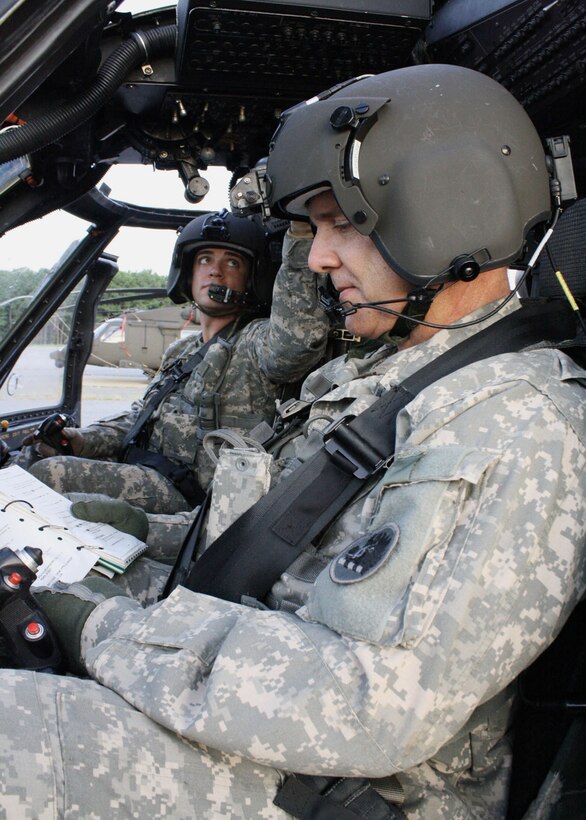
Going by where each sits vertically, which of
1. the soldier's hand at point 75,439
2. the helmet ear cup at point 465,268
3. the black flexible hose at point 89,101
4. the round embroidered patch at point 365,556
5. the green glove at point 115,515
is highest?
the black flexible hose at point 89,101

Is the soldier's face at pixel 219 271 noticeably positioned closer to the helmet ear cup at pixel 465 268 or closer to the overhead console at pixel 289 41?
the overhead console at pixel 289 41

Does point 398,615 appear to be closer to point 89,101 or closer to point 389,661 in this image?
point 389,661

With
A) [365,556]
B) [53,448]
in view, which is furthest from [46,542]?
[53,448]

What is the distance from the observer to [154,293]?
15.4 ft

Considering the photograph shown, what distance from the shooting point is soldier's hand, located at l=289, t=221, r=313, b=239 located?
6.49 feet

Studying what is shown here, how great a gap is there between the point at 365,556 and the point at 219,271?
2277 mm

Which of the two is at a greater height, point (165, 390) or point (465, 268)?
point (465, 268)

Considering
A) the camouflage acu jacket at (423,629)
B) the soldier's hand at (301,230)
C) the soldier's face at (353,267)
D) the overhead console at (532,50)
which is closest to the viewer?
the camouflage acu jacket at (423,629)

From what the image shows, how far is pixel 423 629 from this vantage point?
0.86 meters

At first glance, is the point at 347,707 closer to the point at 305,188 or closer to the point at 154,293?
the point at 305,188

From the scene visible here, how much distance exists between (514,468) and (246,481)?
1.71 ft

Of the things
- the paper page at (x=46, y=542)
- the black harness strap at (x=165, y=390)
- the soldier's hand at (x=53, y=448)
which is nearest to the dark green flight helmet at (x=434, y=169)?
the paper page at (x=46, y=542)

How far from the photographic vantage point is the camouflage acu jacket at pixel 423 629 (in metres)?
0.86

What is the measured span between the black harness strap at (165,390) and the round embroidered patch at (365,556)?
2.22m
